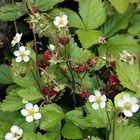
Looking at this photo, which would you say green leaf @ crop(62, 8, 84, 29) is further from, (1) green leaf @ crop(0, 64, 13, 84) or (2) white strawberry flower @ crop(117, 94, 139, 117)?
(2) white strawberry flower @ crop(117, 94, 139, 117)

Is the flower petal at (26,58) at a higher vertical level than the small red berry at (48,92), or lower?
higher

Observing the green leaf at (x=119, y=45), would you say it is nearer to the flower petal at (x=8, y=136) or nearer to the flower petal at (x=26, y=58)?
the flower petal at (x=26, y=58)

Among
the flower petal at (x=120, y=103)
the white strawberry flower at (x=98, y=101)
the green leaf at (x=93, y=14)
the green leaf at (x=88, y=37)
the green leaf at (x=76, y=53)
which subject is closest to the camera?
the flower petal at (x=120, y=103)

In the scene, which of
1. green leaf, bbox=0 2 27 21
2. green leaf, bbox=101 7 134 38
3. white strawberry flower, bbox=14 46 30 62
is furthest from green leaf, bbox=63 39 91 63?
green leaf, bbox=0 2 27 21

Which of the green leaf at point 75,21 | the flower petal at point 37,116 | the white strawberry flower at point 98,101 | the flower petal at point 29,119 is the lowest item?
the flower petal at point 29,119

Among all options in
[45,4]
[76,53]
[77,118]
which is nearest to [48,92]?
[77,118]

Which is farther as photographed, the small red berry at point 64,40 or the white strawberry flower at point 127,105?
the small red berry at point 64,40

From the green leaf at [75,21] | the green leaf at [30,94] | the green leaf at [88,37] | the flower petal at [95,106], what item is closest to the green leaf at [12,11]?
the green leaf at [75,21]
